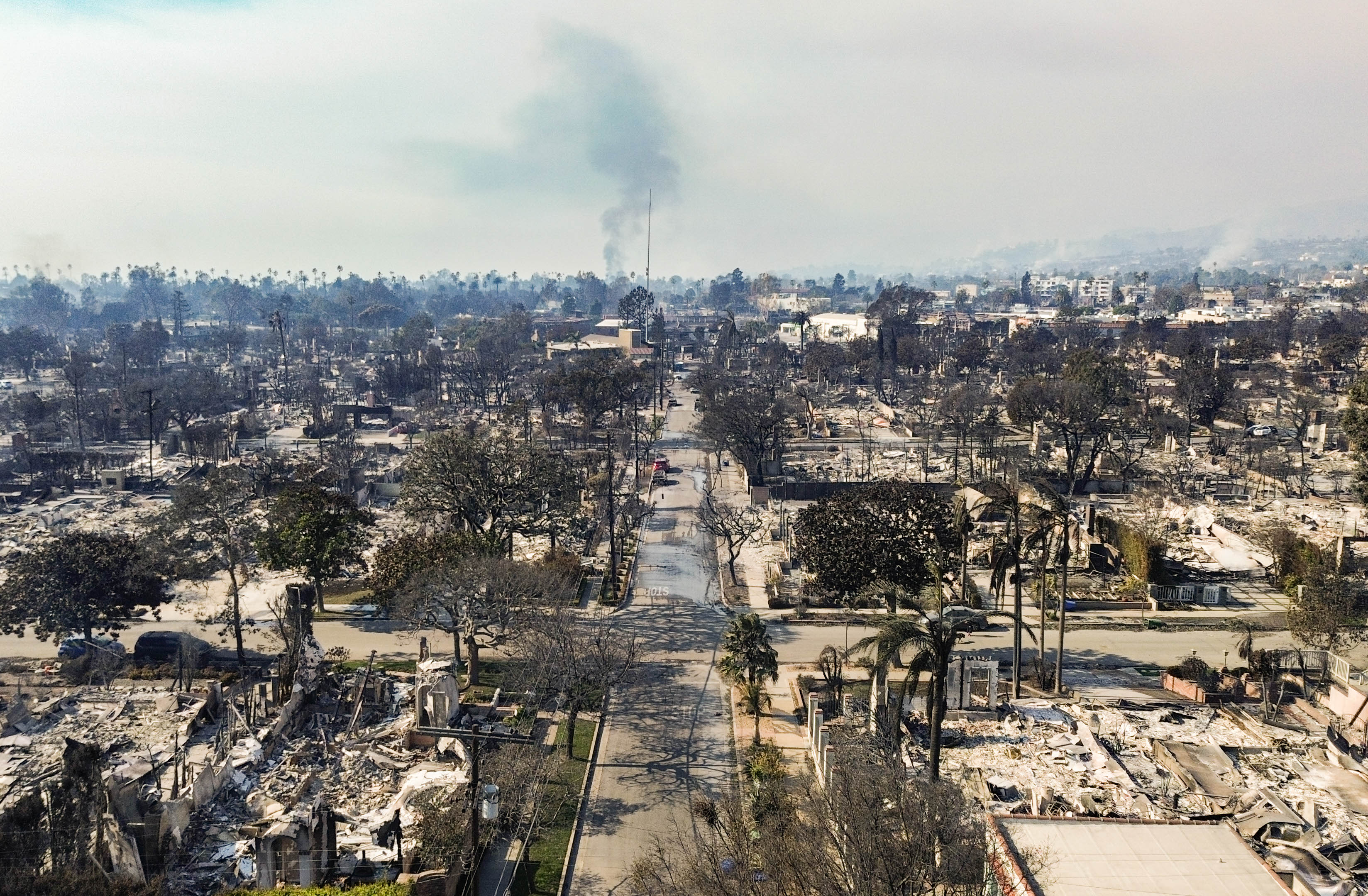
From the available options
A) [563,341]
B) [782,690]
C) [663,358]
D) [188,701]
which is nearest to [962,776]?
[782,690]

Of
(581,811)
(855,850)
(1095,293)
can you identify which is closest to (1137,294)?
(1095,293)

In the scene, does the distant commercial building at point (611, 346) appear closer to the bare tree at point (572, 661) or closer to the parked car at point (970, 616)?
the parked car at point (970, 616)

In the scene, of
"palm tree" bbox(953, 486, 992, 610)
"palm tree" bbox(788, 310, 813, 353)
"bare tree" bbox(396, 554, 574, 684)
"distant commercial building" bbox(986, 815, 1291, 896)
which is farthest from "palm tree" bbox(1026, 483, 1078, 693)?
"palm tree" bbox(788, 310, 813, 353)

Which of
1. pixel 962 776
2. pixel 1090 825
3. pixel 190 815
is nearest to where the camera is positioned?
pixel 1090 825

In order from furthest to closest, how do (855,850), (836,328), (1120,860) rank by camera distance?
(836,328), (1120,860), (855,850)

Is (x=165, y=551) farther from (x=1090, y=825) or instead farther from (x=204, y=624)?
(x=1090, y=825)

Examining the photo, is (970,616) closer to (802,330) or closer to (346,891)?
(346,891)

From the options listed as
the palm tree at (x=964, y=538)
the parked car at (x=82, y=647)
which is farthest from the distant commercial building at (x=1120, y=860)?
the parked car at (x=82, y=647)
